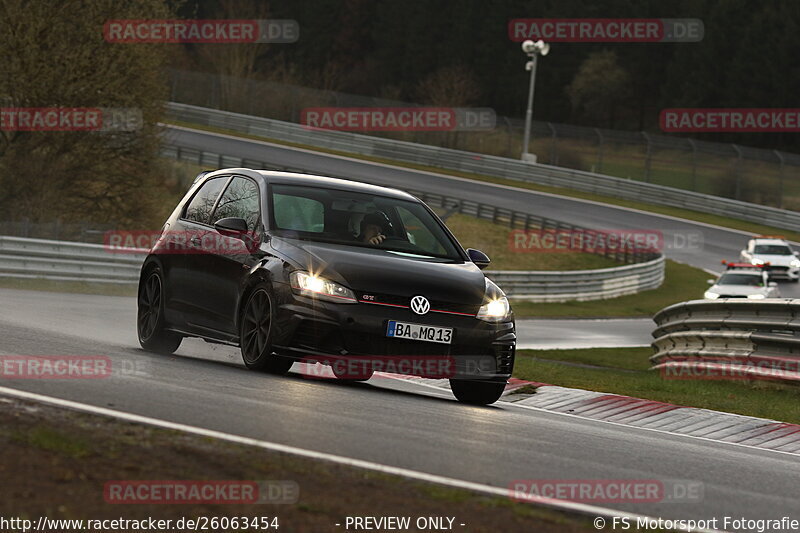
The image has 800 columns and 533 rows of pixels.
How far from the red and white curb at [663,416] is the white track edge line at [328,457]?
433 centimetres

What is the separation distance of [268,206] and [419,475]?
5.06 m

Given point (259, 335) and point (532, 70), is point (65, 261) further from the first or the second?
point (532, 70)

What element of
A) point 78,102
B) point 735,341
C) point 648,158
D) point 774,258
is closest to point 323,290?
point 735,341

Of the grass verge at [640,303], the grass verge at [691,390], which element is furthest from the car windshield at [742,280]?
the grass verge at [691,390]

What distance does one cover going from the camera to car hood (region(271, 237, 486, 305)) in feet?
32.6

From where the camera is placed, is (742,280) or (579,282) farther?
(579,282)

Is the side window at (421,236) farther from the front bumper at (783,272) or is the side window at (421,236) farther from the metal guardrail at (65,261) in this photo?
the front bumper at (783,272)

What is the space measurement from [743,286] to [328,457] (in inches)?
1190

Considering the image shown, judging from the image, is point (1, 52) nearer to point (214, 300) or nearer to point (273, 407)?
point (214, 300)

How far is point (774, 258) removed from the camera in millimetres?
A: 44594

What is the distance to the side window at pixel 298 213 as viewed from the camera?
423 inches

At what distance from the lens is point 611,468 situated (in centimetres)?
719

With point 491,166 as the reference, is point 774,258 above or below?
below

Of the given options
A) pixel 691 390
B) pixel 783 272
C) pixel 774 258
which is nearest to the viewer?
pixel 691 390
